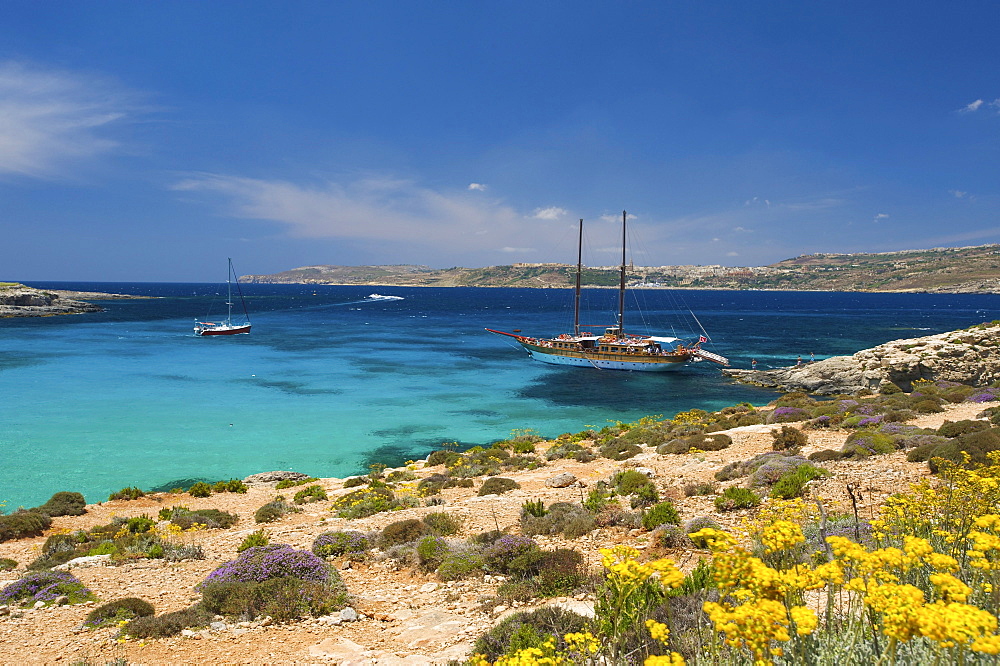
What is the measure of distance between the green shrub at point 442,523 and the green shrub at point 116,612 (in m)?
4.56

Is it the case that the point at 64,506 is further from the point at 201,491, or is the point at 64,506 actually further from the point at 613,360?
the point at 613,360

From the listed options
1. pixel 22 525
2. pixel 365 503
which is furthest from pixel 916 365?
pixel 22 525

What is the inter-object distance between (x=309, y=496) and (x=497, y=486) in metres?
5.92

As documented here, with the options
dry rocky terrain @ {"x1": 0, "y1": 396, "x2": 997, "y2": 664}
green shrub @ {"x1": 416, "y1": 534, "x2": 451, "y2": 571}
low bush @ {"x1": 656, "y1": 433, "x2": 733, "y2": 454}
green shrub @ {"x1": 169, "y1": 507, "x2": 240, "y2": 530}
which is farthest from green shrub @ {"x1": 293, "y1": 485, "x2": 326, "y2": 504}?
low bush @ {"x1": 656, "y1": 433, "x2": 733, "y2": 454}

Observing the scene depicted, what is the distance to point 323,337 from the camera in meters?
69.2

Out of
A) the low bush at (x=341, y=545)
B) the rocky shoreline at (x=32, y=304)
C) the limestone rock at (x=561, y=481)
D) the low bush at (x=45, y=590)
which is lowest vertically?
the limestone rock at (x=561, y=481)

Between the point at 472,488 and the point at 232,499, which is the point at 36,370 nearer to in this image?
the point at 232,499

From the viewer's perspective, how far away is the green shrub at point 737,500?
32.5ft

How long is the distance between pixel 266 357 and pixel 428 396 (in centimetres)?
2481

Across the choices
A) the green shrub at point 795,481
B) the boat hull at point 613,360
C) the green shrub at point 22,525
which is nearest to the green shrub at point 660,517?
the green shrub at point 795,481

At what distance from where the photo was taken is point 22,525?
12273mm

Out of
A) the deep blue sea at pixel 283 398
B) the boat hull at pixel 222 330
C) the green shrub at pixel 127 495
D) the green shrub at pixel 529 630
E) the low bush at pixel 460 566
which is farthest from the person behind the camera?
the boat hull at pixel 222 330

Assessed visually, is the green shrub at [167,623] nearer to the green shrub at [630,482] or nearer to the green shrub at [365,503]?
the green shrub at [365,503]

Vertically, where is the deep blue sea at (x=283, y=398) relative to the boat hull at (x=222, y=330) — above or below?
below
